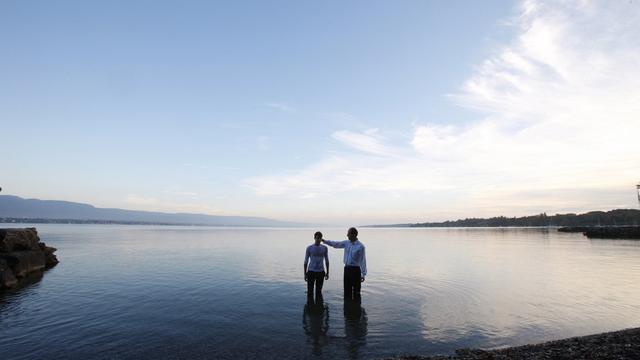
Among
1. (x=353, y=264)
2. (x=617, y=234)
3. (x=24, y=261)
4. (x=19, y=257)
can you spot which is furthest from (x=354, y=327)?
(x=617, y=234)

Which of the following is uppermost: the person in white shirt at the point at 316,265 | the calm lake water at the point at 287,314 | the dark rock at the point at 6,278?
the person in white shirt at the point at 316,265

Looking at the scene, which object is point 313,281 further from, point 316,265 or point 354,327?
point 354,327

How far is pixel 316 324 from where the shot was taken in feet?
46.9

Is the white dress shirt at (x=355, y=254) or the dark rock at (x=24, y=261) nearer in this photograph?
the white dress shirt at (x=355, y=254)

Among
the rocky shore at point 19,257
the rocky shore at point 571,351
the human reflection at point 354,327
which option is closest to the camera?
the rocky shore at point 571,351

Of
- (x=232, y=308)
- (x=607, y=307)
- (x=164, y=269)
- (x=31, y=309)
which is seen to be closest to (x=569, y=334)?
(x=607, y=307)

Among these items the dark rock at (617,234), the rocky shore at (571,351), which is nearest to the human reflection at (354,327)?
the rocky shore at (571,351)

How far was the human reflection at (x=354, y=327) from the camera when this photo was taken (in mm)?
11688

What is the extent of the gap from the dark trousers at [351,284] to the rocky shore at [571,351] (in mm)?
6720

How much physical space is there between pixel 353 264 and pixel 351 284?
1.22 metres

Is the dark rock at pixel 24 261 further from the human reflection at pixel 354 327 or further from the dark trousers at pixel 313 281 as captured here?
the human reflection at pixel 354 327

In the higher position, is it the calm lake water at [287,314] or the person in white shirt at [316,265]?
the person in white shirt at [316,265]

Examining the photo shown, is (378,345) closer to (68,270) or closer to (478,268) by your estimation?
(478,268)

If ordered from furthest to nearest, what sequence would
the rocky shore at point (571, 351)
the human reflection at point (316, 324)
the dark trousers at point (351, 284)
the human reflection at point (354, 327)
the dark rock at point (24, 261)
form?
the dark rock at point (24, 261) < the dark trousers at point (351, 284) < the human reflection at point (316, 324) < the human reflection at point (354, 327) < the rocky shore at point (571, 351)
